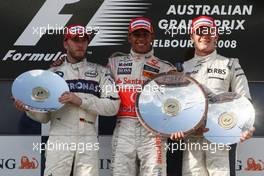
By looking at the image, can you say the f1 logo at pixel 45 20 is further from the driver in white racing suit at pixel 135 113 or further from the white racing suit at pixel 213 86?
the white racing suit at pixel 213 86

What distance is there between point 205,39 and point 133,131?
0.79 metres

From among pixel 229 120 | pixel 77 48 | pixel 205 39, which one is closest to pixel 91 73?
pixel 77 48

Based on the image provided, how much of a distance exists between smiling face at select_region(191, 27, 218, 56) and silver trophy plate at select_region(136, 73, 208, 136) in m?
0.25

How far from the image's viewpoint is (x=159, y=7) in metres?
3.36

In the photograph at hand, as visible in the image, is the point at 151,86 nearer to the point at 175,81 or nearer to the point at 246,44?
the point at 175,81

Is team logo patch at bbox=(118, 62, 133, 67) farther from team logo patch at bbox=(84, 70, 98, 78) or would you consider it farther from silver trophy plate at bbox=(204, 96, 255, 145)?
silver trophy plate at bbox=(204, 96, 255, 145)

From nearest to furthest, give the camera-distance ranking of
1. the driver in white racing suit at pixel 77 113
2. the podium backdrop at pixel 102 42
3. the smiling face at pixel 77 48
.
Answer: the driver in white racing suit at pixel 77 113 → the smiling face at pixel 77 48 → the podium backdrop at pixel 102 42

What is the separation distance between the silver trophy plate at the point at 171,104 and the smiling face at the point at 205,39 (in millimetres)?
246

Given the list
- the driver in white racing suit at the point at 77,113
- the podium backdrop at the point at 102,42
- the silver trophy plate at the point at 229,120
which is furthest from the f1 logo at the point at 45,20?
the silver trophy plate at the point at 229,120

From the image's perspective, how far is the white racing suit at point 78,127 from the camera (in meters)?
2.98

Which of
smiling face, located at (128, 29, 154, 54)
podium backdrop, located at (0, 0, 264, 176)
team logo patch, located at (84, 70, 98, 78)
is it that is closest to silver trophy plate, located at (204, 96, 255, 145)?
podium backdrop, located at (0, 0, 264, 176)

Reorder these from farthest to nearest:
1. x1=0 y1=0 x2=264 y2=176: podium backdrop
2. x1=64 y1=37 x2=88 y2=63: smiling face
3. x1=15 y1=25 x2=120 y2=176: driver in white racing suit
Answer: x1=0 y1=0 x2=264 y2=176: podium backdrop, x1=64 y1=37 x2=88 y2=63: smiling face, x1=15 y1=25 x2=120 y2=176: driver in white racing suit

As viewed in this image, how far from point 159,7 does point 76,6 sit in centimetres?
60

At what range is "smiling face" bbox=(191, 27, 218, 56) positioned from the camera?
3.15m
